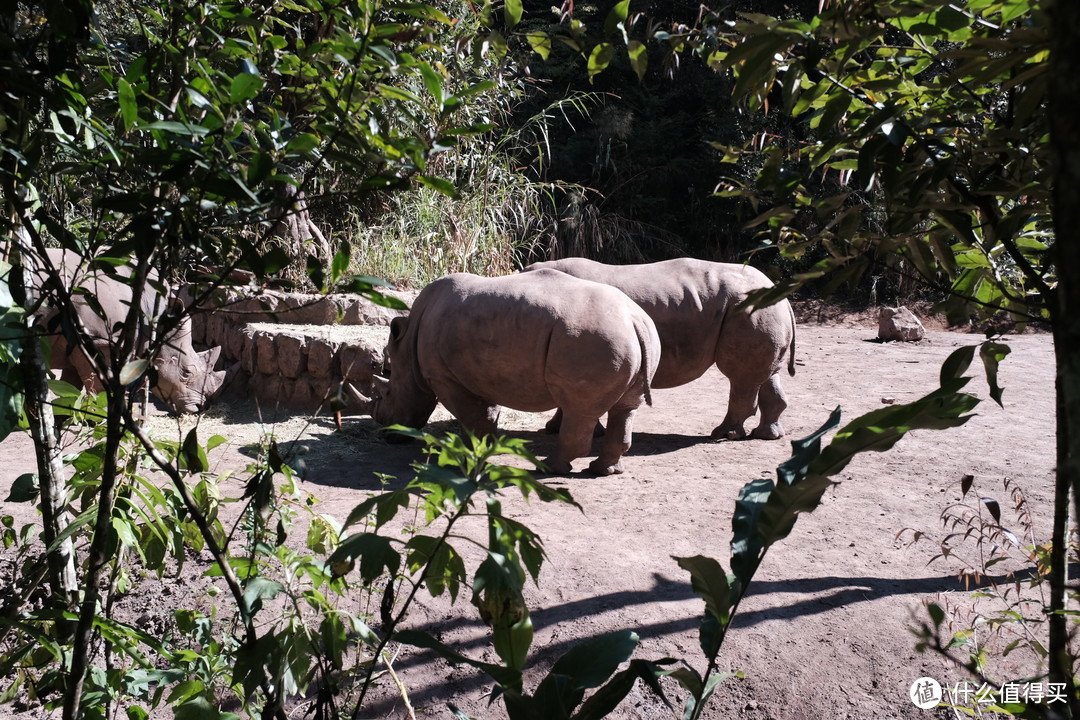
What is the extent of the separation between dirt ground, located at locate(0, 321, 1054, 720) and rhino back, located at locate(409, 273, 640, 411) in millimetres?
638

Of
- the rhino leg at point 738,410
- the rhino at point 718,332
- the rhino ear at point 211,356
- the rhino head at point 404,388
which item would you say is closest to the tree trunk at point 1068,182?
the rhino head at point 404,388

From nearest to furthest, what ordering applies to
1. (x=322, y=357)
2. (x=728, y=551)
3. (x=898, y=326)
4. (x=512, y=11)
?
(x=512, y=11) → (x=728, y=551) → (x=322, y=357) → (x=898, y=326)

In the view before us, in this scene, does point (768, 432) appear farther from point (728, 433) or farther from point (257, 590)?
point (257, 590)

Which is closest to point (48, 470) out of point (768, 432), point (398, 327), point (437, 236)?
point (398, 327)

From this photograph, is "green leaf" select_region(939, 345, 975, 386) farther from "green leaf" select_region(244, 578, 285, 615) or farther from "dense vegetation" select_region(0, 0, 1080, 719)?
"green leaf" select_region(244, 578, 285, 615)

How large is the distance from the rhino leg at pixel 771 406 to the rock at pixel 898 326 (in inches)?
195

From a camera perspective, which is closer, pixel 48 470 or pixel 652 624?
pixel 48 470

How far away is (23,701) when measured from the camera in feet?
8.45

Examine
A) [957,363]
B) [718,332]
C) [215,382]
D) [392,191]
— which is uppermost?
[392,191]

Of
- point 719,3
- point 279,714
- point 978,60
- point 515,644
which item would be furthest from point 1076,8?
point 719,3

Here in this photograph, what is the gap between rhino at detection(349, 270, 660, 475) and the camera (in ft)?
16.4

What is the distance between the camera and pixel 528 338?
5.09 metres

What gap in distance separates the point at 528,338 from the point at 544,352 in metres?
0.13

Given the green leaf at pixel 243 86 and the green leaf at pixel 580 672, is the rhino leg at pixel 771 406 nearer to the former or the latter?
the green leaf at pixel 580 672
